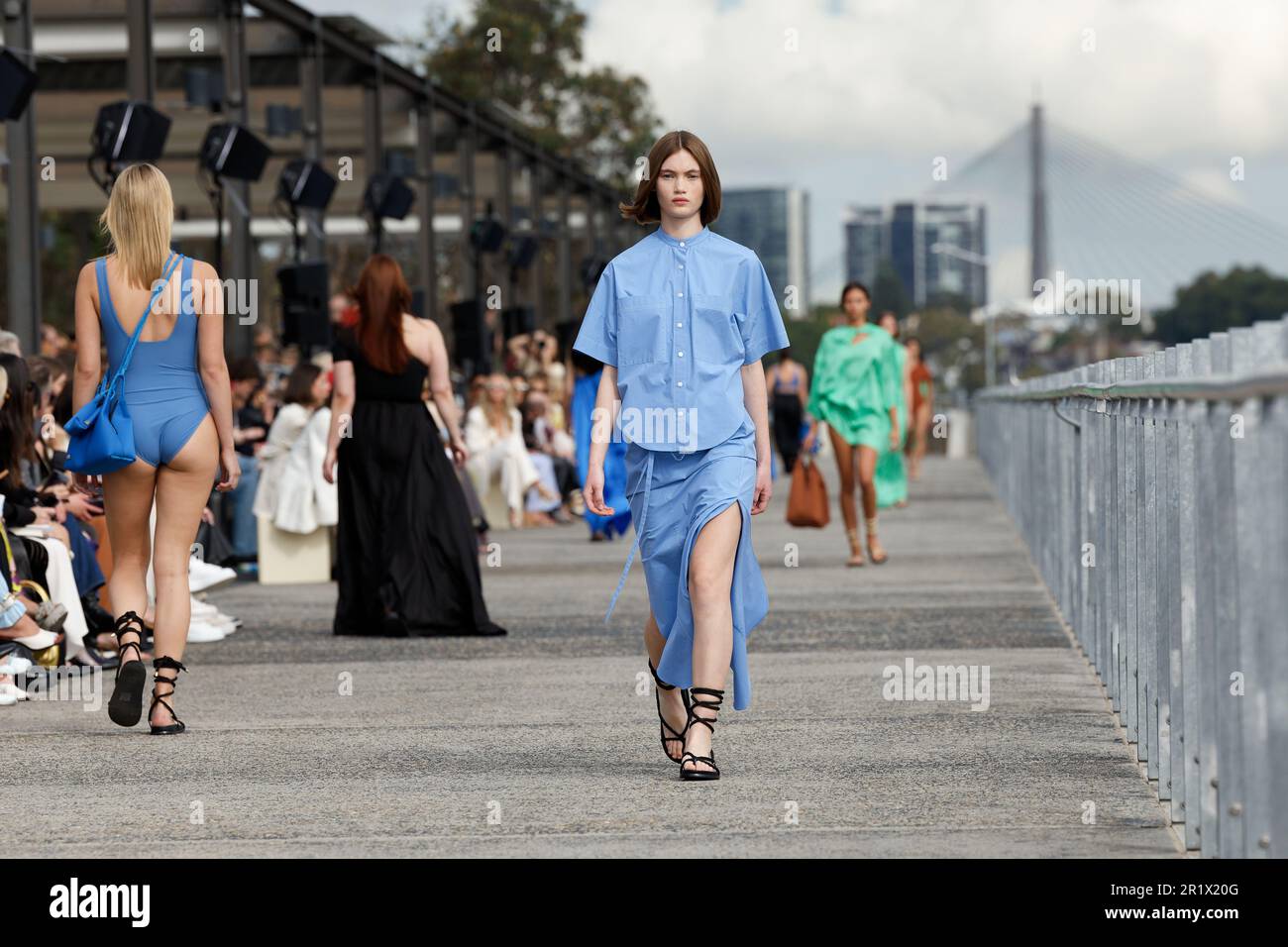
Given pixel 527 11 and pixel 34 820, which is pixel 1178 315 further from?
pixel 34 820

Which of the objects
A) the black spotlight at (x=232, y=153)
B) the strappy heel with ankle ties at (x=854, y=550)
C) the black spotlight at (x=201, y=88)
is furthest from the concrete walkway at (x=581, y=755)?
the black spotlight at (x=201, y=88)

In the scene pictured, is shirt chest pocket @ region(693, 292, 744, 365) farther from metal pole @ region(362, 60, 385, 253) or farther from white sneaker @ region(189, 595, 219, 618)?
metal pole @ region(362, 60, 385, 253)

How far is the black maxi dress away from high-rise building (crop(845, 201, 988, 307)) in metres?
114

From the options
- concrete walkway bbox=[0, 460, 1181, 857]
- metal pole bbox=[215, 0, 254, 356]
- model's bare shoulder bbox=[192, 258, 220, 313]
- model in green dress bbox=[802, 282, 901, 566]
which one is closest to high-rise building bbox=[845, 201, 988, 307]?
metal pole bbox=[215, 0, 254, 356]

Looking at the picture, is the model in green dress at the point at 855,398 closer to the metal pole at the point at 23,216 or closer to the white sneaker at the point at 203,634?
the white sneaker at the point at 203,634

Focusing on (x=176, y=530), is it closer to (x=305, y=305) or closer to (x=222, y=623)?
(x=222, y=623)

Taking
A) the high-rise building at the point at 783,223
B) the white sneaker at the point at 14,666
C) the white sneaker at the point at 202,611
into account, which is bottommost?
the white sneaker at the point at 202,611

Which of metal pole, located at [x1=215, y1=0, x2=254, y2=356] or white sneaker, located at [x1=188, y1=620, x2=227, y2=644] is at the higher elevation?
metal pole, located at [x1=215, y1=0, x2=254, y2=356]

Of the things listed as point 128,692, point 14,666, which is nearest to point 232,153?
point 14,666

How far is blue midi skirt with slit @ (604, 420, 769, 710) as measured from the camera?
6570 mm

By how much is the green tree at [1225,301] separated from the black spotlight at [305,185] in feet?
317

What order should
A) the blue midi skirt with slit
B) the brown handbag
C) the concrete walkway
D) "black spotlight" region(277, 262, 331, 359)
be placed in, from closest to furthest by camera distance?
the concrete walkway < the blue midi skirt with slit < the brown handbag < "black spotlight" region(277, 262, 331, 359)

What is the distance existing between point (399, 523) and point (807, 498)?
15.1ft

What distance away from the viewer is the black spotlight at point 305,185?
19.9m
